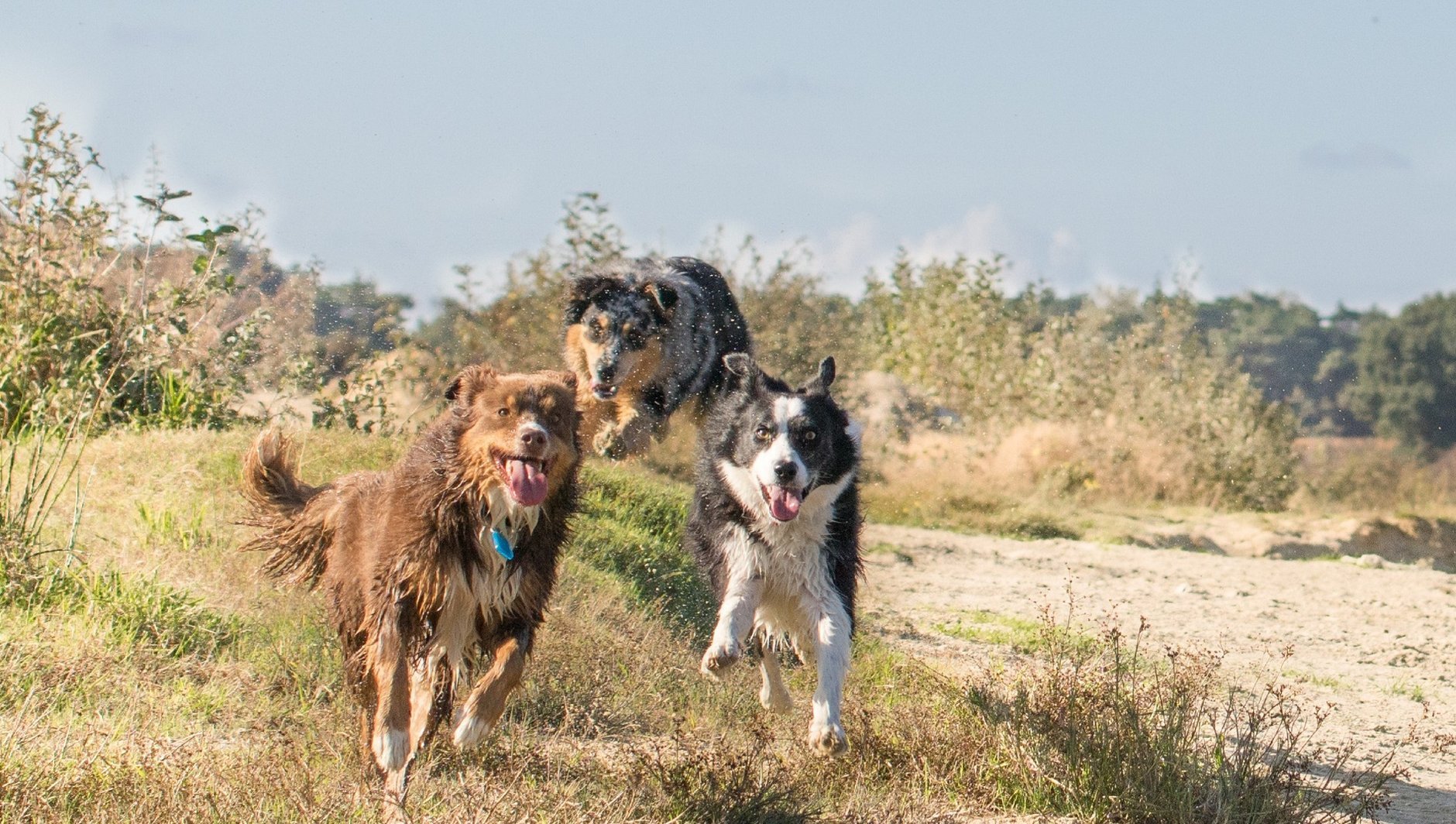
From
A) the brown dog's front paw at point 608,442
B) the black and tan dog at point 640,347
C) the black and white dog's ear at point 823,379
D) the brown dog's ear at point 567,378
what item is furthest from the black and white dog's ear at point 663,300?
the brown dog's ear at point 567,378

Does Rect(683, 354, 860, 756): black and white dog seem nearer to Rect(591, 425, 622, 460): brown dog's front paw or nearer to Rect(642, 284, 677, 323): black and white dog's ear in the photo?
Rect(642, 284, 677, 323): black and white dog's ear

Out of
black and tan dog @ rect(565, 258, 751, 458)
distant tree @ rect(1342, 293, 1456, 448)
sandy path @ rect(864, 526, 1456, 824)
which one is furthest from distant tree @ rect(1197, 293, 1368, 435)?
black and tan dog @ rect(565, 258, 751, 458)

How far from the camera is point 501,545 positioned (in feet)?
18.1

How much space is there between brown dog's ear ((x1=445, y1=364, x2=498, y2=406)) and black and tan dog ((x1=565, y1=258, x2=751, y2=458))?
4.80 m

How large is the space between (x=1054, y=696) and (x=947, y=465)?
11.5 metres

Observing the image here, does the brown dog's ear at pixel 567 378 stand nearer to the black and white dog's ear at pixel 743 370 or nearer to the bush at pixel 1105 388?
the black and white dog's ear at pixel 743 370

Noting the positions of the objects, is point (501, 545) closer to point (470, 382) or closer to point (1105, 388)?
point (470, 382)

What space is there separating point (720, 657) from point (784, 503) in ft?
2.50

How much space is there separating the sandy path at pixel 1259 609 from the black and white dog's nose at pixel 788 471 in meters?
2.17

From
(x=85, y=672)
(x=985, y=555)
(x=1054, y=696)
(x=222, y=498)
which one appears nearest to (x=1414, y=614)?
(x=985, y=555)

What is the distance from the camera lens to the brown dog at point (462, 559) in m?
5.41

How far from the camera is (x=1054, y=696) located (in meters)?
6.24

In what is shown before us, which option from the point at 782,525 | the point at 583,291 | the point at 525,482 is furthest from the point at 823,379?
the point at 583,291

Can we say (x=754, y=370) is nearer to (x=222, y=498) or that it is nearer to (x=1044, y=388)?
(x=222, y=498)
